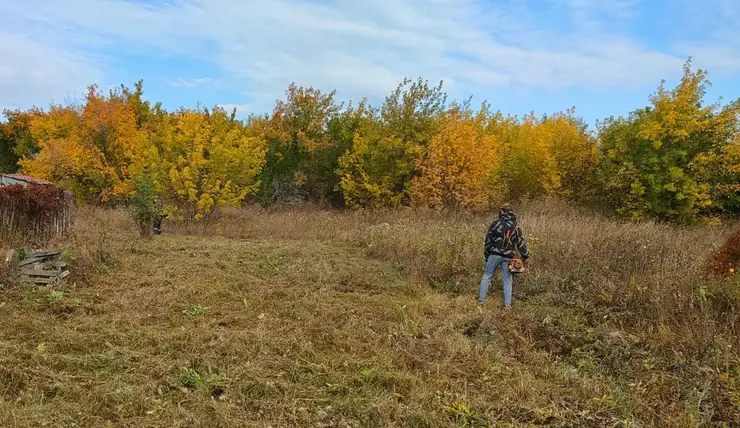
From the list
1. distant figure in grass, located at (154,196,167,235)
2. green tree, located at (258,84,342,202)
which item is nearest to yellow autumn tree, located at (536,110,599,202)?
green tree, located at (258,84,342,202)

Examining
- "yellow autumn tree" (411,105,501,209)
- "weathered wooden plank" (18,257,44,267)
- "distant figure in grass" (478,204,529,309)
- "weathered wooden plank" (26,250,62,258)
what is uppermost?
"yellow autumn tree" (411,105,501,209)

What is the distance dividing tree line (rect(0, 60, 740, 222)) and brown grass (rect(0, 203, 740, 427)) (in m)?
6.62

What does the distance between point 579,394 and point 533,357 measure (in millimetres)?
798

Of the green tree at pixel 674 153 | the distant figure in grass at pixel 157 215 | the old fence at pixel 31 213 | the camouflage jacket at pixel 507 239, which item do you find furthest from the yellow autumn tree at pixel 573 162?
the old fence at pixel 31 213

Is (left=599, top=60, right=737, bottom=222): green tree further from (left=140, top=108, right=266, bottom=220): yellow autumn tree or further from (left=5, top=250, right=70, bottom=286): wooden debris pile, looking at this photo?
(left=5, top=250, right=70, bottom=286): wooden debris pile

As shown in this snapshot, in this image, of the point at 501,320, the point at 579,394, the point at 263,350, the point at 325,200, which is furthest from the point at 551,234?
the point at 325,200

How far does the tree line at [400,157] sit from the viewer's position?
51.5 ft

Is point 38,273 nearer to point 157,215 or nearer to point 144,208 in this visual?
point 144,208

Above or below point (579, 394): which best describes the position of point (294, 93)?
above

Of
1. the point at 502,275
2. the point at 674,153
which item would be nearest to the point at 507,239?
the point at 502,275

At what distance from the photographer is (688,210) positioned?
671 inches

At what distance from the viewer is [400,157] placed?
20.0 metres

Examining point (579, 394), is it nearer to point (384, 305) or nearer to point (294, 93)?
point (384, 305)

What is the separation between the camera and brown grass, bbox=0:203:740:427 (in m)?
3.97
